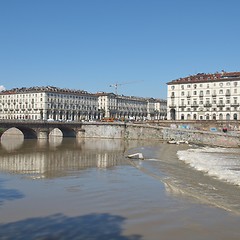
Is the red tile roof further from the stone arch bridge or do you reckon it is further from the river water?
→ the river water

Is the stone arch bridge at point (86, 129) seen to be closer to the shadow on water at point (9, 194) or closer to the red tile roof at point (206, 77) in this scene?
the red tile roof at point (206, 77)

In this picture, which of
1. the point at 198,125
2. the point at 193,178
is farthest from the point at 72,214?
the point at 198,125

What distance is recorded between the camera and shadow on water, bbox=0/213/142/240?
44.0 feet

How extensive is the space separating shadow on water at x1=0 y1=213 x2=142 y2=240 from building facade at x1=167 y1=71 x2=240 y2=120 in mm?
98085

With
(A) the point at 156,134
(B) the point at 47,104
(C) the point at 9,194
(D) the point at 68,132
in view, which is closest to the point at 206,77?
(A) the point at 156,134

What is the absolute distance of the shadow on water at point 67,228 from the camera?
44.0 feet

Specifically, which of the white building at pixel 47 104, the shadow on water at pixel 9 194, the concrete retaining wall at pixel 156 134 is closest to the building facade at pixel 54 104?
the white building at pixel 47 104

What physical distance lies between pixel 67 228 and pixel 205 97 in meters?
102

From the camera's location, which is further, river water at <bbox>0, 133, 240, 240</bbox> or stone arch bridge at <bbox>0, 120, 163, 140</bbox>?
stone arch bridge at <bbox>0, 120, 163, 140</bbox>

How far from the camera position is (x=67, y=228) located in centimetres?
1441

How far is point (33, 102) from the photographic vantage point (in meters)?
167

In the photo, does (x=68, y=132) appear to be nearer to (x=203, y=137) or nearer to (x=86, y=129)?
(x=86, y=129)

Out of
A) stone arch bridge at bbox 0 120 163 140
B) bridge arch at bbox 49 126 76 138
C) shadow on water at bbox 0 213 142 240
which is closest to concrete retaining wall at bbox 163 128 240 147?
stone arch bridge at bbox 0 120 163 140

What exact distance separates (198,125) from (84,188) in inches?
3007
